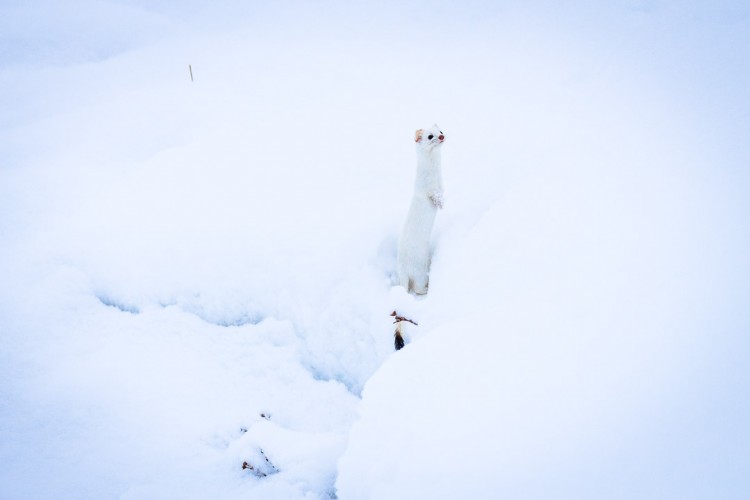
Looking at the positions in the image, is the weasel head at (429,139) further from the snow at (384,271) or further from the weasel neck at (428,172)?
the snow at (384,271)

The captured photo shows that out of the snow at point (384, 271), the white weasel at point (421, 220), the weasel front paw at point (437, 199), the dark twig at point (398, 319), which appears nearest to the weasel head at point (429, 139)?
the white weasel at point (421, 220)

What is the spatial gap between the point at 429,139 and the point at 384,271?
35.7 inches

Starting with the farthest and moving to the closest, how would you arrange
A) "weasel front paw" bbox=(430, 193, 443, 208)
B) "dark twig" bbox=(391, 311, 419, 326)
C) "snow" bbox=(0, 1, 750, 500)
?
"weasel front paw" bbox=(430, 193, 443, 208) < "dark twig" bbox=(391, 311, 419, 326) < "snow" bbox=(0, 1, 750, 500)

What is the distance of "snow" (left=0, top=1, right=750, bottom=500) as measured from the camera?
939 mm

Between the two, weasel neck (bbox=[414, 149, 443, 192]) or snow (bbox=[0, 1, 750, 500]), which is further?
weasel neck (bbox=[414, 149, 443, 192])

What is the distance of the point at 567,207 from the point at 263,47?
5615 millimetres

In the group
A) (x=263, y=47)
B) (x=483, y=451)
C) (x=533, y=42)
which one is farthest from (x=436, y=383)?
(x=263, y=47)

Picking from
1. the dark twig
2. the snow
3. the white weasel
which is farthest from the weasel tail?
the dark twig

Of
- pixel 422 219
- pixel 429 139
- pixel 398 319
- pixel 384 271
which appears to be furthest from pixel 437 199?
pixel 398 319

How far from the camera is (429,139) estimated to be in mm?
2217

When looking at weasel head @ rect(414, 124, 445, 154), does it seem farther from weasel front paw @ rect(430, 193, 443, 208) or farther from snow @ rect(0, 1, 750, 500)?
snow @ rect(0, 1, 750, 500)

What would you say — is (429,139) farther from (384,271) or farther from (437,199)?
(384,271)

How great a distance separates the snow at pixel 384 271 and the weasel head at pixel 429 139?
0.51m

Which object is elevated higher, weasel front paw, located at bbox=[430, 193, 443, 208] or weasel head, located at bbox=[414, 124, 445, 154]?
weasel head, located at bbox=[414, 124, 445, 154]
